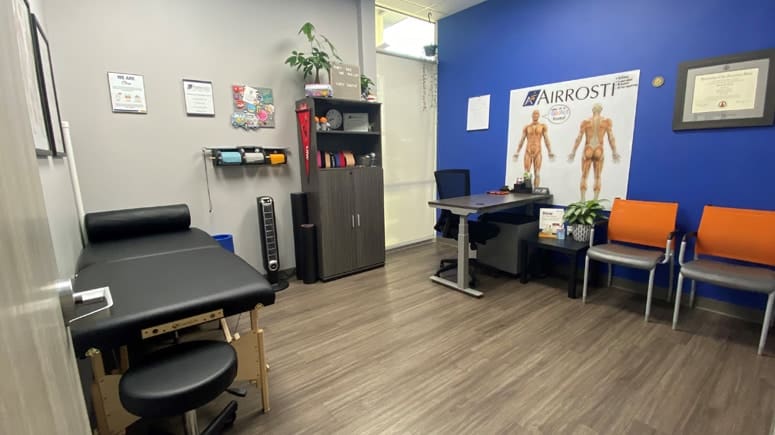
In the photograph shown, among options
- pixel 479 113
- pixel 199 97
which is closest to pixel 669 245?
pixel 479 113

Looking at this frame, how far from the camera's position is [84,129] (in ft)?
8.78

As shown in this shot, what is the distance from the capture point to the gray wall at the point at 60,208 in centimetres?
165

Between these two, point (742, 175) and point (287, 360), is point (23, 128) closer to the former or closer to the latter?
point (287, 360)

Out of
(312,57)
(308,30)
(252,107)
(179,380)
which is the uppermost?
(308,30)

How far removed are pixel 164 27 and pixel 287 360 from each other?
2.79 metres

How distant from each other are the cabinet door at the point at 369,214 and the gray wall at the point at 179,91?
2.25 feet

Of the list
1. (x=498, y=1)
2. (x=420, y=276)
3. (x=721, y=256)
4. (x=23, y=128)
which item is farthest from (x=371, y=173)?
(x=23, y=128)

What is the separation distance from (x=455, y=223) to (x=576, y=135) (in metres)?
1.49

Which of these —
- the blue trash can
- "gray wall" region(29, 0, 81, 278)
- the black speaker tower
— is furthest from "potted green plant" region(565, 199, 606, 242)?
"gray wall" region(29, 0, 81, 278)

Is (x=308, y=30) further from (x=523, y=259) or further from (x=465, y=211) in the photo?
(x=523, y=259)

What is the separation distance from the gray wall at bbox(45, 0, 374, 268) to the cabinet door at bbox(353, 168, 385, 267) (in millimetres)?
684

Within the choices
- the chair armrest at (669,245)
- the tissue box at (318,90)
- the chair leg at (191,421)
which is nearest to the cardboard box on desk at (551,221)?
the chair armrest at (669,245)

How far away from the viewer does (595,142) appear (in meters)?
3.40

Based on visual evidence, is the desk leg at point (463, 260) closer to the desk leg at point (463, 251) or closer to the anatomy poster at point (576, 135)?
the desk leg at point (463, 251)
